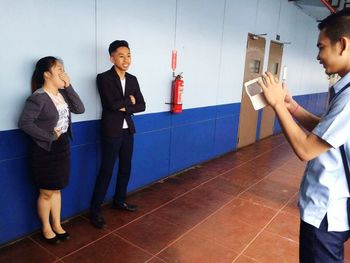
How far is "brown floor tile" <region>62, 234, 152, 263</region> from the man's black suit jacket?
2.91 ft

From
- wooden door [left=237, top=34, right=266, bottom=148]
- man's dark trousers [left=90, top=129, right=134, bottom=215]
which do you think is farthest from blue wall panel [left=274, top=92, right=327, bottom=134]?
man's dark trousers [left=90, top=129, right=134, bottom=215]

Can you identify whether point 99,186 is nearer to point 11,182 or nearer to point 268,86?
point 11,182

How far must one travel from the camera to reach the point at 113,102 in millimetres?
2385

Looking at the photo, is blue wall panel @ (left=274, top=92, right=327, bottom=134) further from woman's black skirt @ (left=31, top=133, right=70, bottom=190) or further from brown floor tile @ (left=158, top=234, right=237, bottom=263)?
woman's black skirt @ (left=31, top=133, right=70, bottom=190)

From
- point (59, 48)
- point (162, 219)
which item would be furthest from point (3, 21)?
point (162, 219)

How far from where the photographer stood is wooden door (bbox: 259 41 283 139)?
574 cm

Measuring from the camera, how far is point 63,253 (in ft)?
6.81

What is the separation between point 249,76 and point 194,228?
11.1ft

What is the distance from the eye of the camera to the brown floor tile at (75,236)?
2.12 meters

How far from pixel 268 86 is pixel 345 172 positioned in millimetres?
441

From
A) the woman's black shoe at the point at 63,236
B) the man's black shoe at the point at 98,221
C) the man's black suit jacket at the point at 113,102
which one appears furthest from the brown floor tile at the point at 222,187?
the woman's black shoe at the point at 63,236

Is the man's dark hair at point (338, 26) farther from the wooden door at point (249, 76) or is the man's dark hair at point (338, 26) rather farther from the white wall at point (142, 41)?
the wooden door at point (249, 76)

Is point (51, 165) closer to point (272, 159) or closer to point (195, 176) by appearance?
point (195, 176)

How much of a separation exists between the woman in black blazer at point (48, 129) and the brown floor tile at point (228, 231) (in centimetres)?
123
